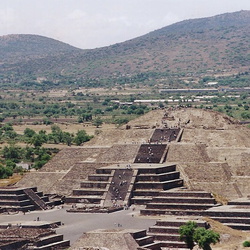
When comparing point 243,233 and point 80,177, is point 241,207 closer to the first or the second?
point 243,233

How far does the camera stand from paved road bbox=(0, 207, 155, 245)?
80.8 metres

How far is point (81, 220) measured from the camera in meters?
86.4

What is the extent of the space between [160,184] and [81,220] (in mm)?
9431

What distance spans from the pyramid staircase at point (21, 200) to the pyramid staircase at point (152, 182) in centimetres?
781

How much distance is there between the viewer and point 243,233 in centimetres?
7919

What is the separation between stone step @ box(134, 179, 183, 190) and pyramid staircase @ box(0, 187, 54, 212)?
26.2 feet

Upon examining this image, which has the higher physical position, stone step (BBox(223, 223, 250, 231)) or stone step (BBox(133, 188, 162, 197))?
stone step (BBox(223, 223, 250, 231))

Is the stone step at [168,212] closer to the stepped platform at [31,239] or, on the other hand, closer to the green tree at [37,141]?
the stepped platform at [31,239]

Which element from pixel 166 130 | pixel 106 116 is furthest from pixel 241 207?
pixel 106 116

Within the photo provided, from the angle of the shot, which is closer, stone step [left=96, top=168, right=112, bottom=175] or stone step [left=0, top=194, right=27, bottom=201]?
stone step [left=0, top=194, right=27, bottom=201]

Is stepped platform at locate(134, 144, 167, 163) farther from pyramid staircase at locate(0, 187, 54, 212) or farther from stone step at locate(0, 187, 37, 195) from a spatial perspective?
stone step at locate(0, 187, 37, 195)

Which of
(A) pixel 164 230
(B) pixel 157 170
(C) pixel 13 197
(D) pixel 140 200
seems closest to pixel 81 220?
(D) pixel 140 200

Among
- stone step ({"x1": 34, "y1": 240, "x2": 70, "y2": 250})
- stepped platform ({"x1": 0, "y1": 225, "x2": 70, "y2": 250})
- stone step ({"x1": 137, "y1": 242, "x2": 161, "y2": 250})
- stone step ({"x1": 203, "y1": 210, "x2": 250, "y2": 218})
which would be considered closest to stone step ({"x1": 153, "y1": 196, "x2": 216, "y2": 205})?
stone step ({"x1": 203, "y1": 210, "x2": 250, "y2": 218})

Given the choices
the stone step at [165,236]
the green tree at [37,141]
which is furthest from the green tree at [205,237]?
the green tree at [37,141]
